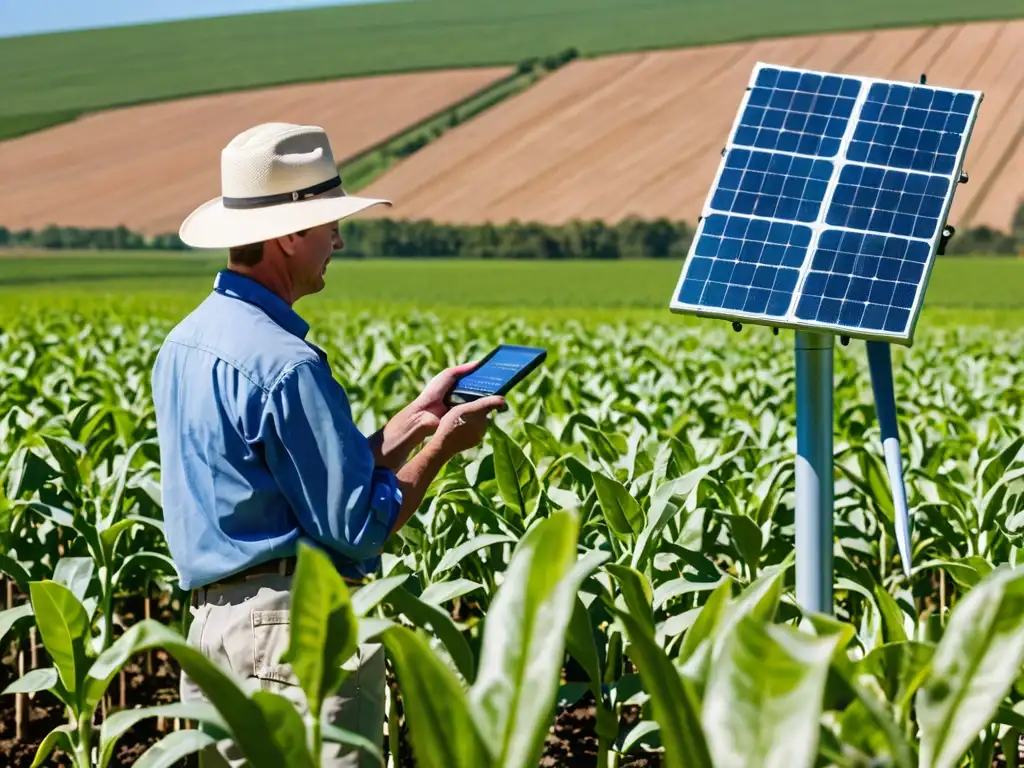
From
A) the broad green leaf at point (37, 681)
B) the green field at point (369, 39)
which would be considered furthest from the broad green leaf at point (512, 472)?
the green field at point (369, 39)

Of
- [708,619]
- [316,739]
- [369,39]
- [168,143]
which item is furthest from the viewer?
[369,39]

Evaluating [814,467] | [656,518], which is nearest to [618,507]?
[656,518]

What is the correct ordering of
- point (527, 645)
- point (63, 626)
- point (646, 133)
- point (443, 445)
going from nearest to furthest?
point (527, 645) → point (63, 626) → point (443, 445) → point (646, 133)

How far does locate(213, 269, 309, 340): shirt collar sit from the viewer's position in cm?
296

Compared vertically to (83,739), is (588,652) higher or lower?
higher

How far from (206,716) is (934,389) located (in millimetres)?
8609

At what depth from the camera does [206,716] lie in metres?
1.79

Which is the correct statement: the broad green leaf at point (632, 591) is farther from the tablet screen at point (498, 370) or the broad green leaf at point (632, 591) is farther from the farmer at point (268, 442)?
the tablet screen at point (498, 370)

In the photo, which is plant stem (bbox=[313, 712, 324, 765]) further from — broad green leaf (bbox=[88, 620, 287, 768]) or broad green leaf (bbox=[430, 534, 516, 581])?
broad green leaf (bbox=[430, 534, 516, 581])

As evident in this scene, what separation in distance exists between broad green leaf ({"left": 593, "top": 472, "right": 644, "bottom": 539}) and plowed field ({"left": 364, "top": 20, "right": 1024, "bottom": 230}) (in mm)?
48497

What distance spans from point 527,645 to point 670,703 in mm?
242

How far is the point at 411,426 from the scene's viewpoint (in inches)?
130

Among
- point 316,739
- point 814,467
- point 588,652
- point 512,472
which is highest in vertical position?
point 316,739

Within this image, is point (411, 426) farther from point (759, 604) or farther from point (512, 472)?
point (759, 604)
